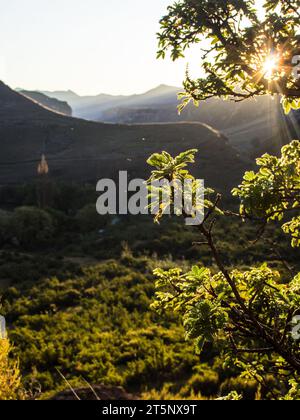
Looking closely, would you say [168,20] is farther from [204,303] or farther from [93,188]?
[93,188]

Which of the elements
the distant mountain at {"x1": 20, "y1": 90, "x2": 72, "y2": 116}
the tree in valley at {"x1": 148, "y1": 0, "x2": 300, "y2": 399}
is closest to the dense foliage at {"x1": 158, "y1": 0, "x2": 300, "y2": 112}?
the tree in valley at {"x1": 148, "y1": 0, "x2": 300, "y2": 399}

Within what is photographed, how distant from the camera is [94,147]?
64250 mm

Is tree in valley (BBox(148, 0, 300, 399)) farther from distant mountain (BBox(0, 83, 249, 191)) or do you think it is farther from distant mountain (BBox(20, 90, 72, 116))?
distant mountain (BBox(20, 90, 72, 116))

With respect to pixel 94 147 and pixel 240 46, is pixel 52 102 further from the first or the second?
pixel 240 46

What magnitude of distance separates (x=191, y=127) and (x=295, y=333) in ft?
221

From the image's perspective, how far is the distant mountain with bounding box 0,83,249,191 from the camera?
2093 inches

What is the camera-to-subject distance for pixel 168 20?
3883 mm

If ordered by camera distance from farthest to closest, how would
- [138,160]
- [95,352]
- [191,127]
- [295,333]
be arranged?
[191,127] → [138,160] → [95,352] → [295,333]

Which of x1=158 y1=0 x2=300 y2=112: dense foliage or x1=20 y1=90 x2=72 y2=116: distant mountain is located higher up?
x1=20 y1=90 x2=72 y2=116: distant mountain

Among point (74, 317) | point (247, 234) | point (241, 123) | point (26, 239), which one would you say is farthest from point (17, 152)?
point (241, 123)

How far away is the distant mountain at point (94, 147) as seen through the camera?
5316 centimetres

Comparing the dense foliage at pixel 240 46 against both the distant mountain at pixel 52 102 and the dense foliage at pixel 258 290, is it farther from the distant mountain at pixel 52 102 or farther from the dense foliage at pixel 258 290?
the distant mountain at pixel 52 102

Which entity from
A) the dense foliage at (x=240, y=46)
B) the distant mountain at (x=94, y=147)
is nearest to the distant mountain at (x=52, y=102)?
the distant mountain at (x=94, y=147)

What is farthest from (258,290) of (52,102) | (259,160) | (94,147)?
(52,102)
